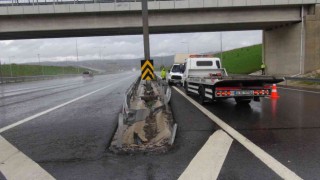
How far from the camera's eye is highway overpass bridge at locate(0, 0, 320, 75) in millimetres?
31484

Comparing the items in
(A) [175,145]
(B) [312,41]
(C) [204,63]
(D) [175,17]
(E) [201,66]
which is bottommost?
(A) [175,145]

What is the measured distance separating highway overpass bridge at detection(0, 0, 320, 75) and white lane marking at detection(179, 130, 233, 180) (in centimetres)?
2504

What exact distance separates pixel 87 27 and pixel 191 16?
966 centimetres

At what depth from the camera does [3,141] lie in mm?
8539

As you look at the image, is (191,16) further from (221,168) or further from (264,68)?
(221,168)

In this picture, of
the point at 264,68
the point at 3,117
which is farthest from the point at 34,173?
the point at 264,68

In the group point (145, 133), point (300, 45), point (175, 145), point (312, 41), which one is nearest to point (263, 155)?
point (175, 145)

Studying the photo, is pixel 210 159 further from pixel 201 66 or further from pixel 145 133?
pixel 201 66

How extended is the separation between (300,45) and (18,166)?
3211 centimetres

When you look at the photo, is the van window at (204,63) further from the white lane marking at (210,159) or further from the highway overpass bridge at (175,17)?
the white lane marking at (210,159)

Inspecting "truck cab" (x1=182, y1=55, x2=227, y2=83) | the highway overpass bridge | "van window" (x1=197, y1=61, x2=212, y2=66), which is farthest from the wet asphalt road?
the highway overpass bridge

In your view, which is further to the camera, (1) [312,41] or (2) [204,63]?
(1) [312,41]

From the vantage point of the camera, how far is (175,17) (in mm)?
33031

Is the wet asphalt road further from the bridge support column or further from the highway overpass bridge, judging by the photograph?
the bridge support column
